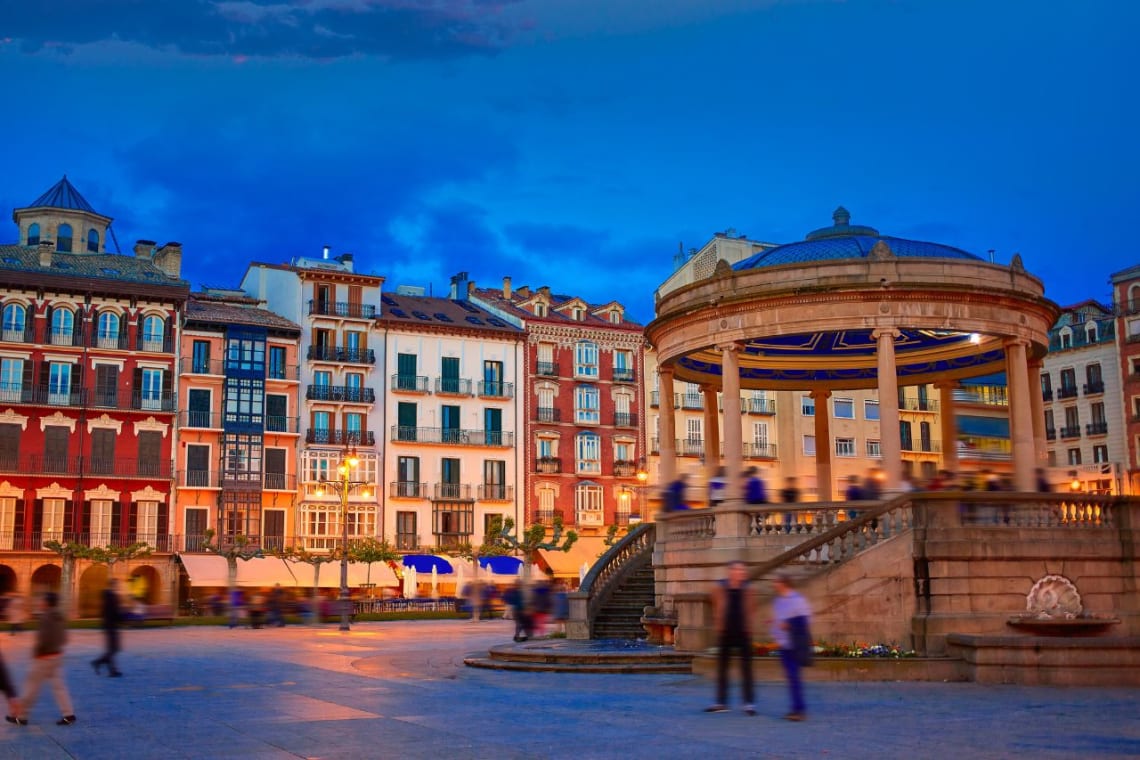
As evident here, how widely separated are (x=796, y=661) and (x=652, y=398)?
224ft

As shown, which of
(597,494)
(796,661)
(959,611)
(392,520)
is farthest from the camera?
(597,494)

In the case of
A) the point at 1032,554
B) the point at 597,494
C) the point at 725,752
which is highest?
the point at 597,494

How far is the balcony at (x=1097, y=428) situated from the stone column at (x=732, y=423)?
5751 cm

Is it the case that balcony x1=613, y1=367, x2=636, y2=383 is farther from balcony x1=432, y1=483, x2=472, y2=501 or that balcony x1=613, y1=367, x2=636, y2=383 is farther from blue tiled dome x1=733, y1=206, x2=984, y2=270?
blue tiled dome x1=733, y1=206, x2=984, y2=270

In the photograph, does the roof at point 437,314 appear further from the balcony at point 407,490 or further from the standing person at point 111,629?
the standing person at point 111,629

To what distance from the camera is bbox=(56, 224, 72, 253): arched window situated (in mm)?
75062

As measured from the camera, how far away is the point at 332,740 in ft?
42.2

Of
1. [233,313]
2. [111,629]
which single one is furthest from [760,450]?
[111,629]

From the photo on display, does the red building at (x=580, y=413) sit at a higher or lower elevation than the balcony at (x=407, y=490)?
higher

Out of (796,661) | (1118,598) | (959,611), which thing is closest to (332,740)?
(796,661)

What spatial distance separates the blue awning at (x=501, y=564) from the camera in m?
74.2

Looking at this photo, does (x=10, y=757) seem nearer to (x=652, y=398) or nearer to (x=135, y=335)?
(x=135, y=335)

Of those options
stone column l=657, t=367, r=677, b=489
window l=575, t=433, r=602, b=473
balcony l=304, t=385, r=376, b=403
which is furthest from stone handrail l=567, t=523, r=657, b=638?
window l=575, t=433, r=602, b=473

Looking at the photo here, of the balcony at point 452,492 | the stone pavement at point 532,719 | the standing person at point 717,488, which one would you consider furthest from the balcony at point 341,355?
the stone pavement at point 532,719
